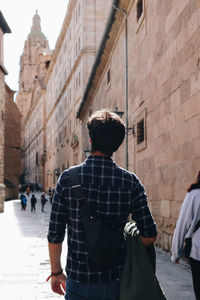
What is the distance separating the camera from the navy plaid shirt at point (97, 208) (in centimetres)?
206

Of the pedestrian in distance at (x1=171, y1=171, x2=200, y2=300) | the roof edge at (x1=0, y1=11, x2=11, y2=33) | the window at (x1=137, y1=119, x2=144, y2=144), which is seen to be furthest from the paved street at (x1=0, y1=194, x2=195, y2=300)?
the roof edge at (x1=0, y1=11, x2=11, y2=33)

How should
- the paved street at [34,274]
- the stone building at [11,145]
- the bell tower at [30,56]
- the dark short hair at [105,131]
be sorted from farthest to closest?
the bell tower at [30,56]
the stone building at [11,145]
the paved street at [34,274]
the dark short hair at [105,131]

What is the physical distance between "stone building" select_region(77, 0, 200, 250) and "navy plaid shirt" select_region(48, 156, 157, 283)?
4943 millimetres

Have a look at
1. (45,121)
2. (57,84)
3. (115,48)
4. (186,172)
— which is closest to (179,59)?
(186,172)

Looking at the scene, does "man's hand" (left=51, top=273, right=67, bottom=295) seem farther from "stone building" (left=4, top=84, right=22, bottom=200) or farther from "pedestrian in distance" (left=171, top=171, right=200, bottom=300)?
"stone building" (left=4, top=84, right=22, bottom=200)

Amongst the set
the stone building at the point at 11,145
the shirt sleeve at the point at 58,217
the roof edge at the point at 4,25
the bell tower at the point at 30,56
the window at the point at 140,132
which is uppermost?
the bell tower at the point at 30,56

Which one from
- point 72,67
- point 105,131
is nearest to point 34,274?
point 105,131

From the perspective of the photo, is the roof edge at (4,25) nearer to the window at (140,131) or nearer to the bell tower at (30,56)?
the window at (140,131)

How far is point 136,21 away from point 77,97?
76.8 ft

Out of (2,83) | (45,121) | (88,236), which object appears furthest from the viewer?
(45,121)

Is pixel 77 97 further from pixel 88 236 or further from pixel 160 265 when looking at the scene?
pixel 88 236

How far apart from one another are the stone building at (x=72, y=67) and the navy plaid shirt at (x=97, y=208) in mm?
29966

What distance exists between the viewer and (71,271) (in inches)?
82.4

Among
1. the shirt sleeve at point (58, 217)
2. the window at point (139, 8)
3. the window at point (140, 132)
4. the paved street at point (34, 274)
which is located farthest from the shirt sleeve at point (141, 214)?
the window at point (139, 8)
